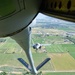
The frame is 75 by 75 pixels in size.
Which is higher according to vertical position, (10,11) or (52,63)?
(10,11)

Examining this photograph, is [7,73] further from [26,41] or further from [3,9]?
[3,9]

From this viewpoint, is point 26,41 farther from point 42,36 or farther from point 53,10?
point 42,36

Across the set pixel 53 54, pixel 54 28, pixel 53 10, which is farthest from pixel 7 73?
pixel 54 28

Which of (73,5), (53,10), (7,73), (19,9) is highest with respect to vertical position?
(73,5)

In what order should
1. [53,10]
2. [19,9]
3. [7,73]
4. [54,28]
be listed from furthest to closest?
1. [54,28]
2. [7,73]
3. [53,10]
4. [19,9]

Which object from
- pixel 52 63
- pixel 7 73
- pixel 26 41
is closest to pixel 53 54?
pixel 52 63

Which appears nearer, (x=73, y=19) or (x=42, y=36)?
(x=73, y=19)

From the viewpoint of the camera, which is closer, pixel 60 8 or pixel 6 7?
pixel 6 7

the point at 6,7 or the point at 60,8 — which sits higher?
the point at 6,7

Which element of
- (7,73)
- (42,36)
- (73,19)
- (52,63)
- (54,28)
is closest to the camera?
(73,19)
